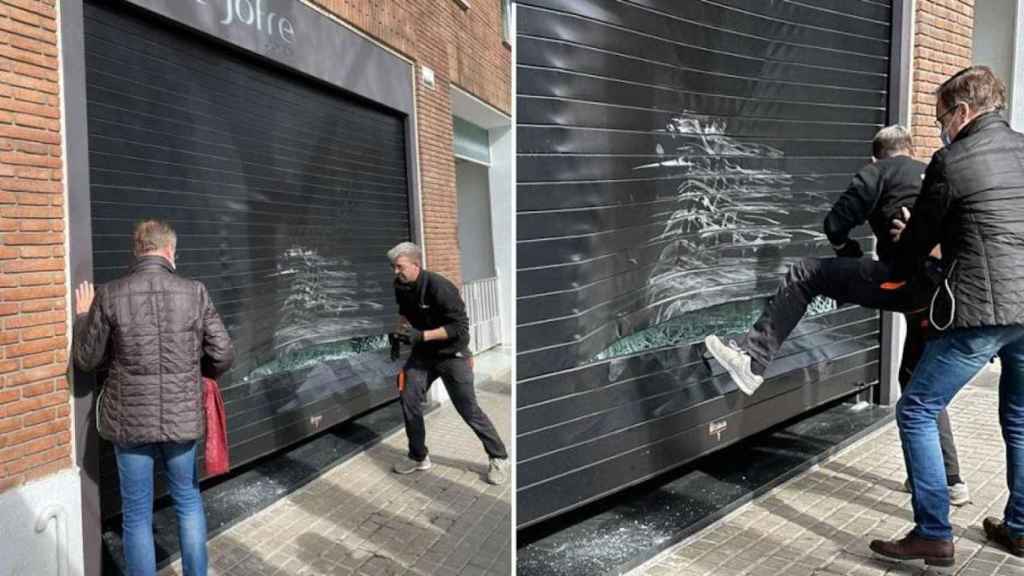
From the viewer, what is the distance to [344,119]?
4.15ft

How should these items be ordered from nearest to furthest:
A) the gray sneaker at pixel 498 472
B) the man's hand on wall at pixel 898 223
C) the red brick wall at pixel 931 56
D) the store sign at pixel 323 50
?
the store sign at pixel 323 50 → the gray sneaker at pixel 498 472 → the man's hand on wall at pixel 898 223 → the red brick wall at pixel 931 56

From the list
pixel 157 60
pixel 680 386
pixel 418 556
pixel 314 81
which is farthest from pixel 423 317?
pixel 680 386

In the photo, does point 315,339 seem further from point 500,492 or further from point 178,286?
point 500,492

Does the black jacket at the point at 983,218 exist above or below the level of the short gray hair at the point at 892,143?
below

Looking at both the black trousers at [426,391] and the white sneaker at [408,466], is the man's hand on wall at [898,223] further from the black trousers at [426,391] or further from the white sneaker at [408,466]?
the white sneaker at [408,466]

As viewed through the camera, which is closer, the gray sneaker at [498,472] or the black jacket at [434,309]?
the black jacket at [434,309]

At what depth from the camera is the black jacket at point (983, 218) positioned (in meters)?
2.24

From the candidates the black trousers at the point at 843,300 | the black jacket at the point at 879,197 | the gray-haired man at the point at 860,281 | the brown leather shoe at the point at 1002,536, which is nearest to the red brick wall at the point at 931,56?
the gray-haired man at the point at 860,281

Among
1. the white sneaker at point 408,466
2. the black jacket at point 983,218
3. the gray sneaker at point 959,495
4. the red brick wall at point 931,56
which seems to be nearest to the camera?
the white sneaker at point 408,466

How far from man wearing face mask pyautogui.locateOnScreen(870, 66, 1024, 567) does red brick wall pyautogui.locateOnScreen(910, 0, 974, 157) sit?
2218 mm

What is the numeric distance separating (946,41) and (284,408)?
5.02 m

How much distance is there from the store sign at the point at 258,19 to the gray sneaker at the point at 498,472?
3.07 feet

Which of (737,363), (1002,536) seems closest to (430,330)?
(737,363)

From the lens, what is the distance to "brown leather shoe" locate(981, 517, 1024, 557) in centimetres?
260
